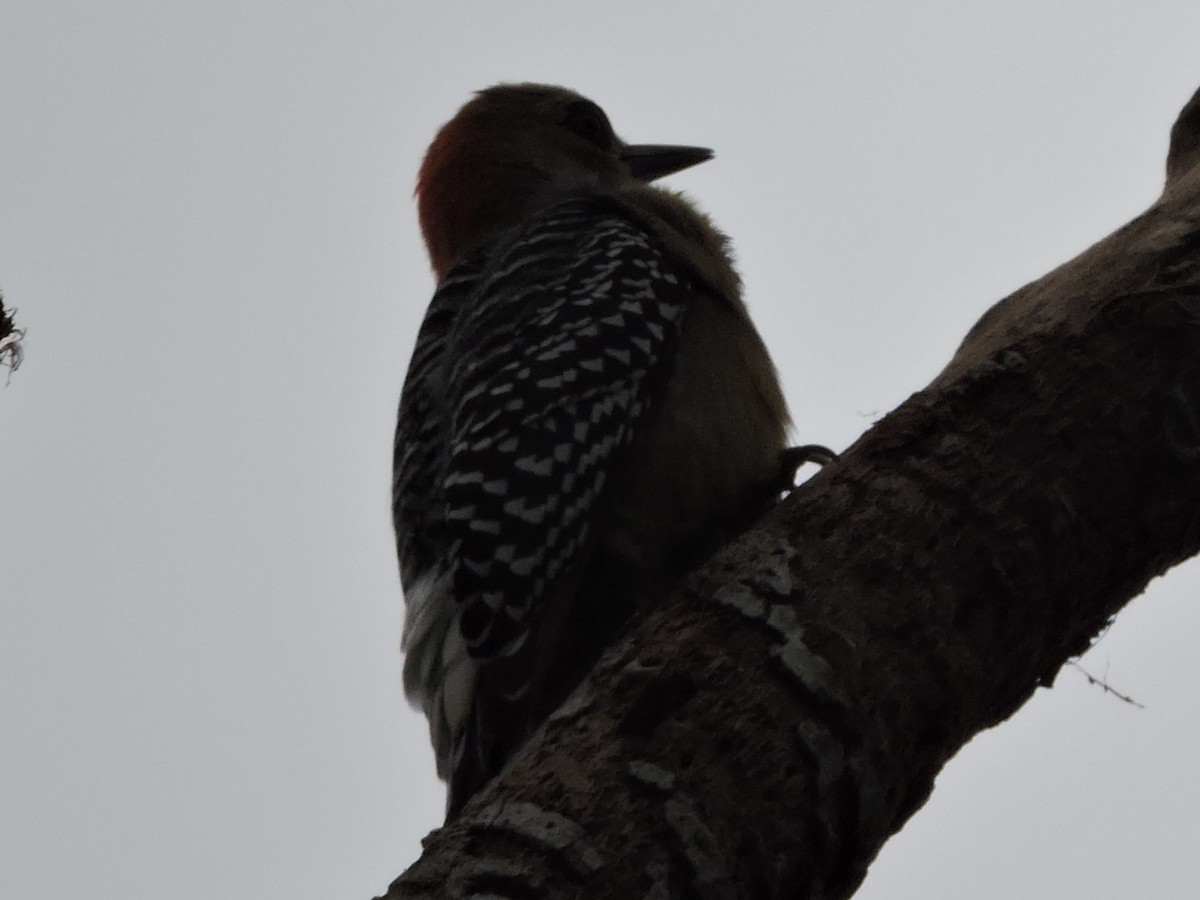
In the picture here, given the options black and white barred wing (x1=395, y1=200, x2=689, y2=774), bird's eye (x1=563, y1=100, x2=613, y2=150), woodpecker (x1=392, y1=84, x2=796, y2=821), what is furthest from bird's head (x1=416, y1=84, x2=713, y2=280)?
black and white barred wing (x1=395, y1=200, x2=689, y2=774)

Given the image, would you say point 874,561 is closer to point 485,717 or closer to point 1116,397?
point 1116,397

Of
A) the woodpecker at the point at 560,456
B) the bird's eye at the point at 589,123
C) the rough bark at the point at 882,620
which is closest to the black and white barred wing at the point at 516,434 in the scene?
the woodpecker at the point at 560,456

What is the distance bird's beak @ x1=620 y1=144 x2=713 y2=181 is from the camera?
673cm

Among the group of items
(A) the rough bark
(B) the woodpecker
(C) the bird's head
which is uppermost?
(C) the bird's head

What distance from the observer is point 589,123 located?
21.7 ft

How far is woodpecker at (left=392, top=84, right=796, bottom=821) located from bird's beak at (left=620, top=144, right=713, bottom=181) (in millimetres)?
1212

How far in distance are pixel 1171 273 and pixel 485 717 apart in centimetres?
→ 214

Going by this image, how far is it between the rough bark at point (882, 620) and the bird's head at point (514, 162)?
278 cm

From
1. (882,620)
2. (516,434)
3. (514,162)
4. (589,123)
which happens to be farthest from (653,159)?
(882,620)

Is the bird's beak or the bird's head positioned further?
the bird's beak

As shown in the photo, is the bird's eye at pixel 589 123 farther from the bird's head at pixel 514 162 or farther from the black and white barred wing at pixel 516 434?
the black and white barred wing at pixel 516 434

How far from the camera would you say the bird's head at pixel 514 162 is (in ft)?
20.5

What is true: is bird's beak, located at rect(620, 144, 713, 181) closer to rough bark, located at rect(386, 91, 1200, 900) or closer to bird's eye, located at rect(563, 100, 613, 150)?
bird's eye, located at rect(563, 100, 613, 150)

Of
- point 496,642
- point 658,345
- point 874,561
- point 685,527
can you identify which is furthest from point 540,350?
point 874,561
